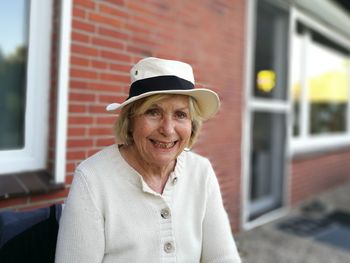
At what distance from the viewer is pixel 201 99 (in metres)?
1.72

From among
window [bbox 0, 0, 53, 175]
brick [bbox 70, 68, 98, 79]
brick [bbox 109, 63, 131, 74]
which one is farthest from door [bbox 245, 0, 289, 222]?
window [bbox 0, 0, 53, 175]

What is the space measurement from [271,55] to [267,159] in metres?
1.54

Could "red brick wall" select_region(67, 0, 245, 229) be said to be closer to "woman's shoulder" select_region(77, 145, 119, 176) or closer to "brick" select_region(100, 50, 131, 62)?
"brick" select_region(100, 50, 131, 62)

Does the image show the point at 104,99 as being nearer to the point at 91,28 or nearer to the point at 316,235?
the point at 91,28

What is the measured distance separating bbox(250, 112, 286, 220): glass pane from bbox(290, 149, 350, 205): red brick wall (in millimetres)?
298

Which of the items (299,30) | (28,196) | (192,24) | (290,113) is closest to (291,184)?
(290,113)

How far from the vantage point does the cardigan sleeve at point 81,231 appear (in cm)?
142

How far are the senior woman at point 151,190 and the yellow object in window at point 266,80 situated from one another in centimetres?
367

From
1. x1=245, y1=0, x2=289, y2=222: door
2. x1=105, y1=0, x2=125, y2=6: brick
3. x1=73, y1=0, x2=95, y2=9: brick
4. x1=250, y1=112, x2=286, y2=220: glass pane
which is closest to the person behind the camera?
x1=73, y1=0, x2=95, y2=9: brick

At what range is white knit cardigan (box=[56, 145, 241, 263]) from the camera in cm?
144

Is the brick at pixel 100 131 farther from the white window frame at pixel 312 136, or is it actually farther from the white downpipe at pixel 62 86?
the white window frame at pixel 312 136

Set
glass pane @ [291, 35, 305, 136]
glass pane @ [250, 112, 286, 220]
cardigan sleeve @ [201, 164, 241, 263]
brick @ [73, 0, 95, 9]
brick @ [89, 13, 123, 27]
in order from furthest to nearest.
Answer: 1. glass pane @ [291, 35, 305, 136]
2. glass pane @ [250, 112, 286, 220]
3. brick @ [89, 13, 123, 27]
4. brick @ [73, 0, 95, 9]
5. cardigan sleeve @ [201, 164, 241, 263]

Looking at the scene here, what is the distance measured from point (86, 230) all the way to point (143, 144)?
1.44 feet

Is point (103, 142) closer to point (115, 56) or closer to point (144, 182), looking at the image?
point (115, 56)
